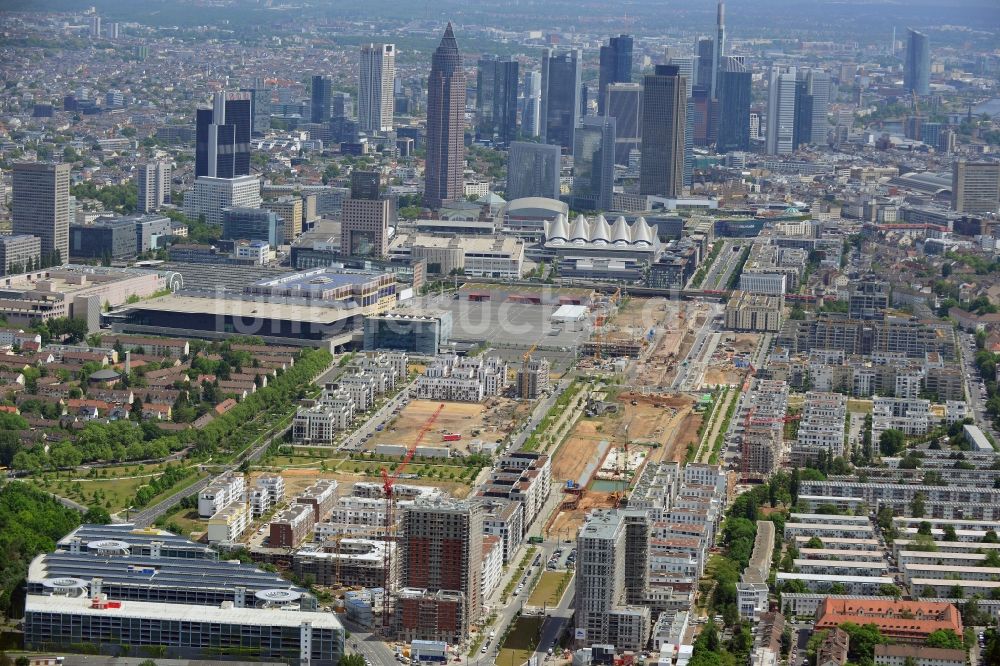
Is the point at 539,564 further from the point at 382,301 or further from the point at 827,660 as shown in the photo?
the point at 382,301

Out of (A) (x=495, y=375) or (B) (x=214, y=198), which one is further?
(B) (x=214, y=198)

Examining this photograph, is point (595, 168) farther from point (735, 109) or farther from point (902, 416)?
point (902, 416)

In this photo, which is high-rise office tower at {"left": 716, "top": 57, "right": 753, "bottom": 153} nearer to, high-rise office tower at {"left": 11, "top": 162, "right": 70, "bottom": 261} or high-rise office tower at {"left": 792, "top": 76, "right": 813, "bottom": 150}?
high-rise office tower at {"left": 792, "top": 76, "right": 813, "bottom": 150}

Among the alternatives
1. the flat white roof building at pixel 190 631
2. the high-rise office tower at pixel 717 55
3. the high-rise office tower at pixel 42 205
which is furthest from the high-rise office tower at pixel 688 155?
the flat white roof building at pixel 190 631

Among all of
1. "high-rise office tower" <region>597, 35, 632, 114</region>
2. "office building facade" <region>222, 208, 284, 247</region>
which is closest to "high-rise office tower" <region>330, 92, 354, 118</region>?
"high-rise office tower" <region>597, 35, 632, 114</region>

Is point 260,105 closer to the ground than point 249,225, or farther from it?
farther from it

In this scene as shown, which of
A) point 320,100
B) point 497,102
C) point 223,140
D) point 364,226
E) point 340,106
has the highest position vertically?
point 497,102

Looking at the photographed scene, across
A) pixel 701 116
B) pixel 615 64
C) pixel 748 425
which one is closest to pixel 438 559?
pixel 748 425
